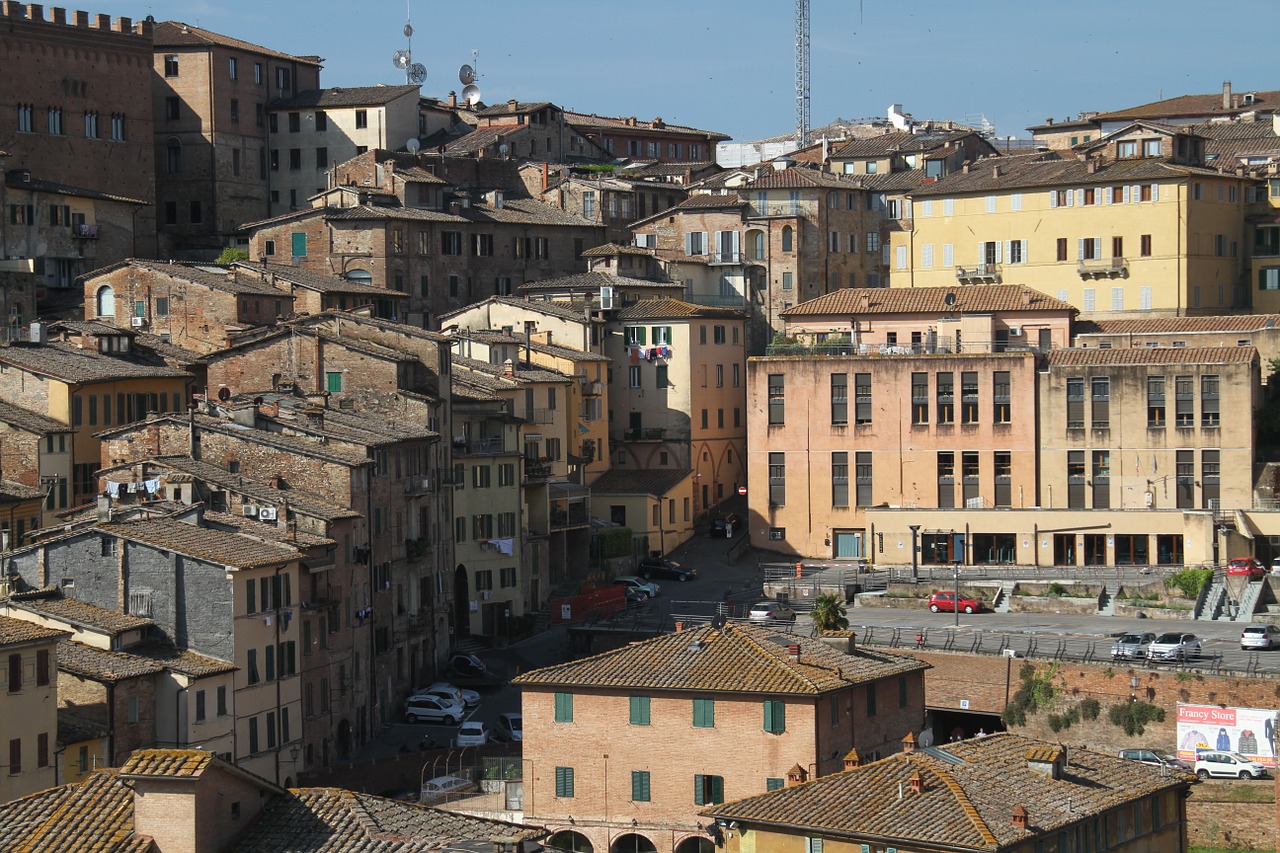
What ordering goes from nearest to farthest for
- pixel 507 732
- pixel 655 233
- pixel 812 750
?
pixel 812 750 → pixel 507 732 → pixel 655 233

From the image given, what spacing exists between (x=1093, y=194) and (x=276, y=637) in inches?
1949

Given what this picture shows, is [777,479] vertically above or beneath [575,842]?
above

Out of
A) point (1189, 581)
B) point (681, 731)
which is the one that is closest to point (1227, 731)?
point (1189, 581)

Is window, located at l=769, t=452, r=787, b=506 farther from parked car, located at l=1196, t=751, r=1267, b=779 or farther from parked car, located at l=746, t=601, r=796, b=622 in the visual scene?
parked car, located at l=1196, t=751, r=1267, b=779

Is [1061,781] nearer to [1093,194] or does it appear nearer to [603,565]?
[603,565]

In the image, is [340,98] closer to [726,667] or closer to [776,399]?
[776,399]

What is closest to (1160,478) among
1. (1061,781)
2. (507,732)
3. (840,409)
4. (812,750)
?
(840,409)

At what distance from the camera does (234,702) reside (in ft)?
207

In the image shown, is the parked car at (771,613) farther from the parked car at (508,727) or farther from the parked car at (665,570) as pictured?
the parked car at (508,727)

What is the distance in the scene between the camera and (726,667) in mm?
58125

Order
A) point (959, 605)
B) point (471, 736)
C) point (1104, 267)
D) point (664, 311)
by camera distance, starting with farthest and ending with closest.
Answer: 1. point (1104, 267)
2. point (664, 311)
3. point (959, 605)
4. point (471, 736)

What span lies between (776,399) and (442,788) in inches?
1409

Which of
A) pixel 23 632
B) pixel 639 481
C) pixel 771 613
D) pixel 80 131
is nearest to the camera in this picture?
pixel 23 632

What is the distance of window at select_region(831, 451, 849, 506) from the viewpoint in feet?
306
